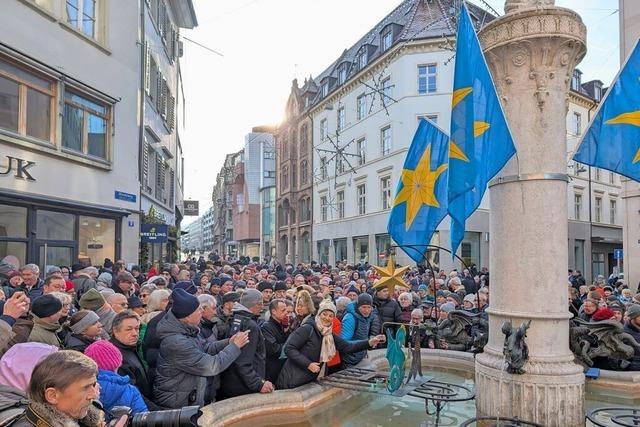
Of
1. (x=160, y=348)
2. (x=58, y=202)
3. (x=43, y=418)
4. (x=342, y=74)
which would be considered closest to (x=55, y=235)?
(x=58, y=202)

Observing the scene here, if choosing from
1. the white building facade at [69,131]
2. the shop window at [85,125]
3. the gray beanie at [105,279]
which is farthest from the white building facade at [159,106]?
the gray beanie at [105,279]

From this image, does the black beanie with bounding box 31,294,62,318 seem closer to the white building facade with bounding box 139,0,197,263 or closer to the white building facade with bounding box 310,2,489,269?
the white building facade with bounding box 139,0,197,263

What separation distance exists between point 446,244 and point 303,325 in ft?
77.5

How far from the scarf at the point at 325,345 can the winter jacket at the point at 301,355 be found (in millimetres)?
37

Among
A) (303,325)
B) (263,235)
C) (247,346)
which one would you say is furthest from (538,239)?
(263,235)

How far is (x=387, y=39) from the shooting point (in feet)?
108

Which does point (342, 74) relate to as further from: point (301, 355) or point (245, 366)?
point (245, 366)

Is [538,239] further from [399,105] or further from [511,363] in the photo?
[399,105]

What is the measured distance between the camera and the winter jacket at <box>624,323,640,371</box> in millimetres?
6414

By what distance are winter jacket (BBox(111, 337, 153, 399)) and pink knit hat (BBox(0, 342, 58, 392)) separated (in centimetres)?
131

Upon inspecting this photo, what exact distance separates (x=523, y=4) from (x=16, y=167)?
11.4 meters

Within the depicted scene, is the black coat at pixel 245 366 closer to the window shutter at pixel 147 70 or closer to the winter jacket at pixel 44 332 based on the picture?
the winter jacket at pixel 44 332

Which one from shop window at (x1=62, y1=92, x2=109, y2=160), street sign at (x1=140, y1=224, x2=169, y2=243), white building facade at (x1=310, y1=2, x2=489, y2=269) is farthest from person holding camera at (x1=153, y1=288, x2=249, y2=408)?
white building facade at (x1=310, y1=2, x2=489, y2=269)

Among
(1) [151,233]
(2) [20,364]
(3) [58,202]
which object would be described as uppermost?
(3) [58,202]
